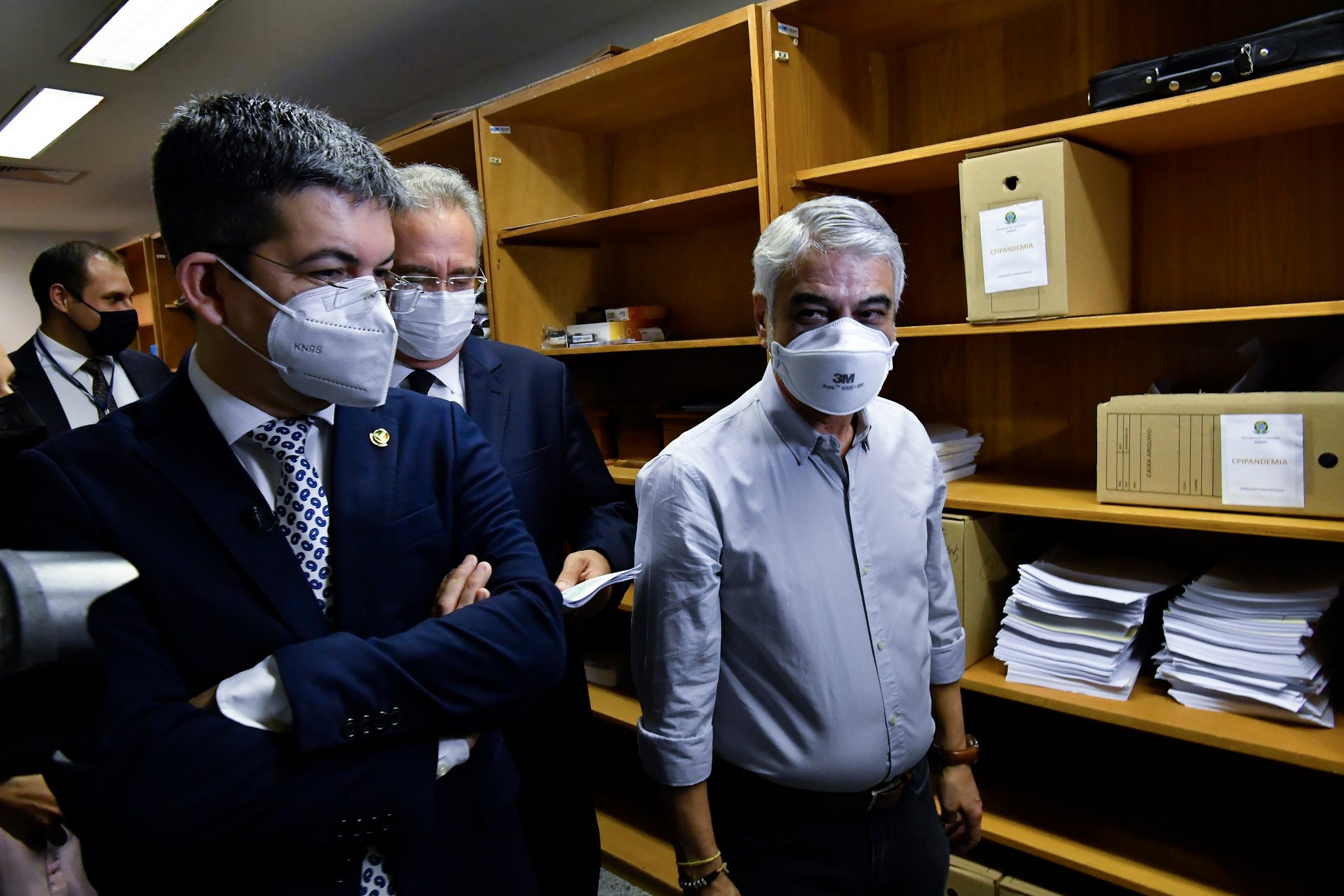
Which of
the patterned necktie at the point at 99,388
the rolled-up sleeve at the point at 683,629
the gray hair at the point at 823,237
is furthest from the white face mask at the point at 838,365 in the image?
the patterned necktie at the point at 99,388

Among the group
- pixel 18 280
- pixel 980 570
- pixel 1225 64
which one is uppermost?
pixel 18 280

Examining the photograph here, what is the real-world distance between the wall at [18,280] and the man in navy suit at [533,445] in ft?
24.8

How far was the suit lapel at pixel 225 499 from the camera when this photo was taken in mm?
863

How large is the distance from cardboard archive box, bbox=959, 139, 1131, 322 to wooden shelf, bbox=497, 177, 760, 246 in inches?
22.5

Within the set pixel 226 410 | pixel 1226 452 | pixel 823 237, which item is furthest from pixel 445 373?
pixel 1226 452

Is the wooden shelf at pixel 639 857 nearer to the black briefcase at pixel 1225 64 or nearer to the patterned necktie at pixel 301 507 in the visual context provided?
the patterned necktie at pixel 301 507

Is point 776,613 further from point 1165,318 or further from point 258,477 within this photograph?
point 1165,318

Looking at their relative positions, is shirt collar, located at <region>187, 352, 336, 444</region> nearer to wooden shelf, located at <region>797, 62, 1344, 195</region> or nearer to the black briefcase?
wooden shelf, located at <region>797, 62, 1344, 195</region>

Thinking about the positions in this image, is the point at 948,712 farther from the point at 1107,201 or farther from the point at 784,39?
the point at 784,39

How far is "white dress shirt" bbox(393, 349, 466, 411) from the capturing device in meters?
1.57

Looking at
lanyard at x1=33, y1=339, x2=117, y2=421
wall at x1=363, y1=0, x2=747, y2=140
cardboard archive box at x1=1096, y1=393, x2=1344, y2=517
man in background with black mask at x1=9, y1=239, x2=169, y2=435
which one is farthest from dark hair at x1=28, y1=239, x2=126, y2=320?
cardboard archive box at x1=1096, y1=393, x2=1344, y2=517

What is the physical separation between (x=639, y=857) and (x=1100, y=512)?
1604 mm

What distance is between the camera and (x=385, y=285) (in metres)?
1.04

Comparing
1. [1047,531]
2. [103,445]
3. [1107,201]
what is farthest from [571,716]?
[1107,201]
